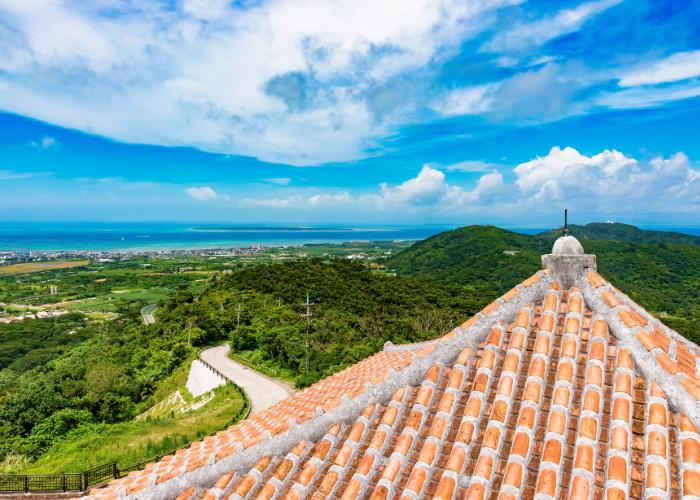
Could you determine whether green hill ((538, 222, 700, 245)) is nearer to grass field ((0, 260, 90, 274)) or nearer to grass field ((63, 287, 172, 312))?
grass field ((63, 287, 172, 312))

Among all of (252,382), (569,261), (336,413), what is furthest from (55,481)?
(569,261)

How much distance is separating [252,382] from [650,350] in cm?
2993

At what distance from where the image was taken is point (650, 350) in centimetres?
384

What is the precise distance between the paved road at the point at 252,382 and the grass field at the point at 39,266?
166 m

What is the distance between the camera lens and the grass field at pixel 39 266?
159 meters

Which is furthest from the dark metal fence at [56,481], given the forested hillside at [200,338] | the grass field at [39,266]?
the grass field at [39,266]

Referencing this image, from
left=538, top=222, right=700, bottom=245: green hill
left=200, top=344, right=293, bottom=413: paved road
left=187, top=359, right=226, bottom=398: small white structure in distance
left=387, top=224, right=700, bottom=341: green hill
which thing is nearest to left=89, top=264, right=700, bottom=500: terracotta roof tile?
left=200, top=344, right=293, bottom=413: paved road

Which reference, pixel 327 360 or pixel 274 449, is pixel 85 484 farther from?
pixel 327 360

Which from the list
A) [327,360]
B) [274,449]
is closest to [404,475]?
Result: [274,449]

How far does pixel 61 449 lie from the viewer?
19.4 metres

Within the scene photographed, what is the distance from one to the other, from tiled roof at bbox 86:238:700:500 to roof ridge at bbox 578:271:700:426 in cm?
1

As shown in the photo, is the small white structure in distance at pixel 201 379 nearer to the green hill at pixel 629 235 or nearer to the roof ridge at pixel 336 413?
the roof ridge at pixel 336 413

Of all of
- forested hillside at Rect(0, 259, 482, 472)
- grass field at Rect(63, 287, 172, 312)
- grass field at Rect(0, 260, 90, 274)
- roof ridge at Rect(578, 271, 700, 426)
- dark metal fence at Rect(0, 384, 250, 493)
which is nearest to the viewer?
roof ridge at Rect(578, 271, 700, 426)

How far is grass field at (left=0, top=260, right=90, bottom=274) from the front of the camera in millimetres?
158950
